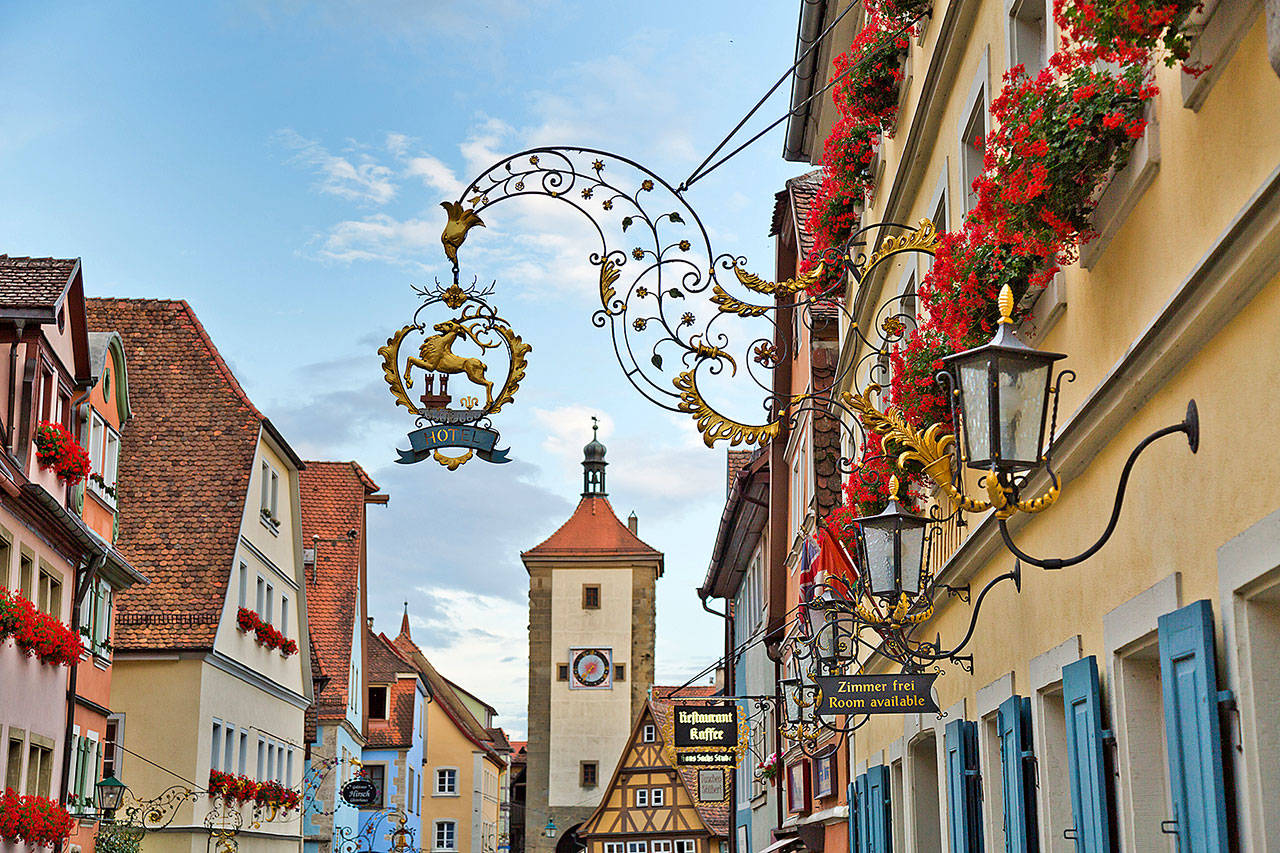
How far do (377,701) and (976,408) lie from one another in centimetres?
4431

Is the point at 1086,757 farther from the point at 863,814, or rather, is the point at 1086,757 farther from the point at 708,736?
the point at 708,736

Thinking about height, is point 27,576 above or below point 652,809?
above

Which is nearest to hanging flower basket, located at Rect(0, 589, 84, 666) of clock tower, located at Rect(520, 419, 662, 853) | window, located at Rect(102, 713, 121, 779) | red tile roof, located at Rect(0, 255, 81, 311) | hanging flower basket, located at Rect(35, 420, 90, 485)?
hanging flower basket, located at Rect(35, 420, 90, 485)

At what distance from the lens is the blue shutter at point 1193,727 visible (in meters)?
4.19

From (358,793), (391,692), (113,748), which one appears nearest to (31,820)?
(113,748)

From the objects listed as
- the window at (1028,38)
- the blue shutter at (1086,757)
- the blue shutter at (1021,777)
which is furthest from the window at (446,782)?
the blue shutter at (1086,757)

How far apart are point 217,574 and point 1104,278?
73.5 ft

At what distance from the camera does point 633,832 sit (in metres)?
42.9

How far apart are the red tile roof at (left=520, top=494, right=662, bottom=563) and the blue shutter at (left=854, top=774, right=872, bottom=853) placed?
167 feet

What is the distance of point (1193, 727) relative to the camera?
4371 mm

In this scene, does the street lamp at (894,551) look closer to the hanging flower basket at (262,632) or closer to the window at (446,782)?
the hanging flower basket at (262,632)

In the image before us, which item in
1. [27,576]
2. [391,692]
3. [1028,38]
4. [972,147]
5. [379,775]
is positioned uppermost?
[391,692]

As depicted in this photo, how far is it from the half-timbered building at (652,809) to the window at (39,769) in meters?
24.7

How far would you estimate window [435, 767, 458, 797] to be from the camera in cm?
6003
